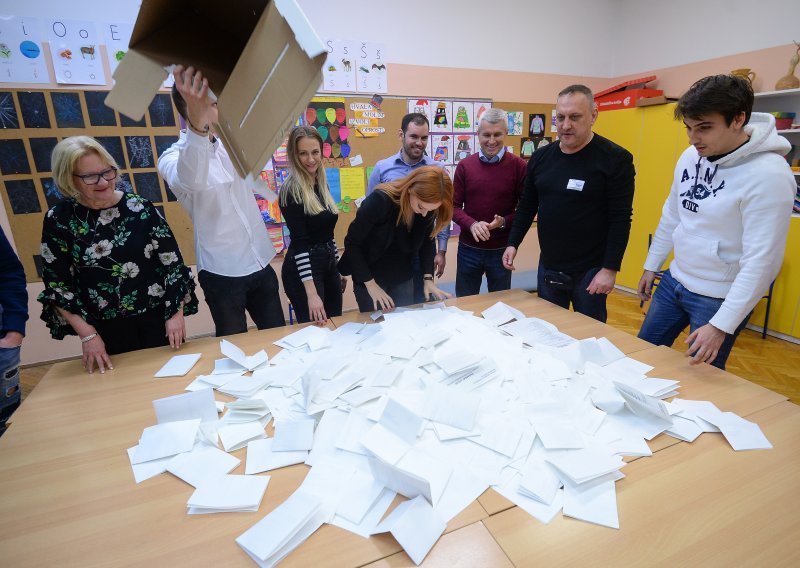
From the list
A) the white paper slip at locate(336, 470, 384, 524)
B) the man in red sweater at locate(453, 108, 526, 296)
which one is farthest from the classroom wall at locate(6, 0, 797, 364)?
the white paper slip at locate(336, 470, 384, 524)

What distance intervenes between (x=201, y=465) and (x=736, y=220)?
166cm

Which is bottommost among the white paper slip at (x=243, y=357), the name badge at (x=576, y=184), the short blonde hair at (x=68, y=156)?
the white paper slip at (x=243, y=357)

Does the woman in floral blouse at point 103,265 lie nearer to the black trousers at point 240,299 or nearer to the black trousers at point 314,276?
the black trousers at point 240,299

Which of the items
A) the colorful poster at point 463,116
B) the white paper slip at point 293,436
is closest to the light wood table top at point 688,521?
the white paper slip at point 293,436

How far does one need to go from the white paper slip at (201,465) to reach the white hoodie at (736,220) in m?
1.39

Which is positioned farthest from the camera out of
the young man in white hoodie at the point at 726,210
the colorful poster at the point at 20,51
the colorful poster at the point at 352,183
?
the colorful poster at the point at 352,183

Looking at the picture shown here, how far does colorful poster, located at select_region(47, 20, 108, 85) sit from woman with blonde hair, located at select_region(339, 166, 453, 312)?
6.86 ft

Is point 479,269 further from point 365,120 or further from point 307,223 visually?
point 365,120

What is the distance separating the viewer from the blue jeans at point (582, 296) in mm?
1894

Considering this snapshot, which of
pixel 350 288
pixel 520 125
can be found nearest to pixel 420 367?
pixel 350 288

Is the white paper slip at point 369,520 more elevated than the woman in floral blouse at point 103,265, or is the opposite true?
the woman in floral blouse at point 103,265

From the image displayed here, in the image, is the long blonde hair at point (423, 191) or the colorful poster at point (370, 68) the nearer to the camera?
the long blonde hair at point (423, 191)

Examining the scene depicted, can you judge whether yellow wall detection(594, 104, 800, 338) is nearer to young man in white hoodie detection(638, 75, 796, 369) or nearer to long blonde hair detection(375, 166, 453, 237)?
young man in white hoodie detection(638, 75, 796, 369)

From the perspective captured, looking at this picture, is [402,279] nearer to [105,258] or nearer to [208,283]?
[208,283]
